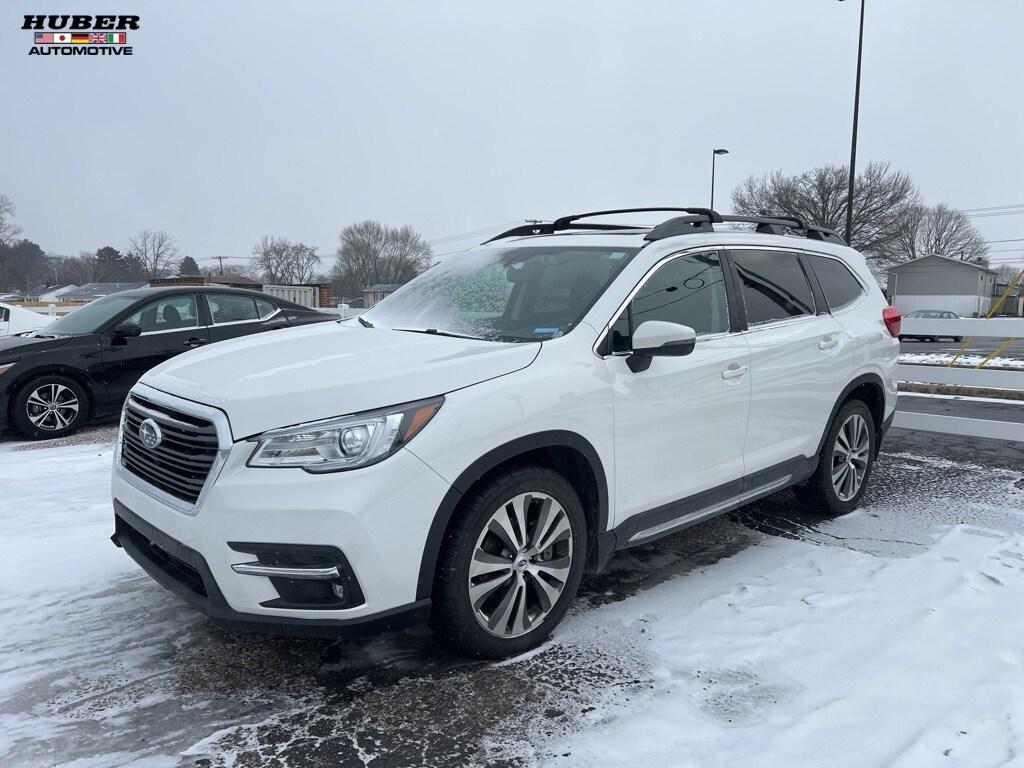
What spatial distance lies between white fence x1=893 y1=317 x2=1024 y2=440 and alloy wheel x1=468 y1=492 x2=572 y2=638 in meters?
5.18

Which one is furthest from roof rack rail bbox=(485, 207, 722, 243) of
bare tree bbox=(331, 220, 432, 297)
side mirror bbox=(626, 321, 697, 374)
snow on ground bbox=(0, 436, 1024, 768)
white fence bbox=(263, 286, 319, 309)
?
bare tree bbox=(331, 220, 432, 297)

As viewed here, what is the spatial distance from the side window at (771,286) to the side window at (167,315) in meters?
6.47

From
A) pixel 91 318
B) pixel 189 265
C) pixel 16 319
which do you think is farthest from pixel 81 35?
pixel 189 265

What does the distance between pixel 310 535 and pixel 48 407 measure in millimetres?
6437

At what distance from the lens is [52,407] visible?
7.59 metres

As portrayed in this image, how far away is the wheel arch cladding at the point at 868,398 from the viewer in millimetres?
4695

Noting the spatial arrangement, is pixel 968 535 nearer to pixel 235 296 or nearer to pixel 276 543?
pixel 276 543

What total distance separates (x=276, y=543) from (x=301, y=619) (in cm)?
30

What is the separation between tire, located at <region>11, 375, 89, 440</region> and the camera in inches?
292

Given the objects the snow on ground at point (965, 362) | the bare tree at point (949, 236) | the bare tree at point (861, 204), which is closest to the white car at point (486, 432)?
the snow on ground at point (965, 362)

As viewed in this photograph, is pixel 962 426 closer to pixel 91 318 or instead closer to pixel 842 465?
pixel 842 465

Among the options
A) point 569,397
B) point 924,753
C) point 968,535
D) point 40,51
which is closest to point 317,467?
point 569,397

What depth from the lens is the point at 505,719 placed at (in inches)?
105

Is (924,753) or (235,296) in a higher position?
(235,296)
